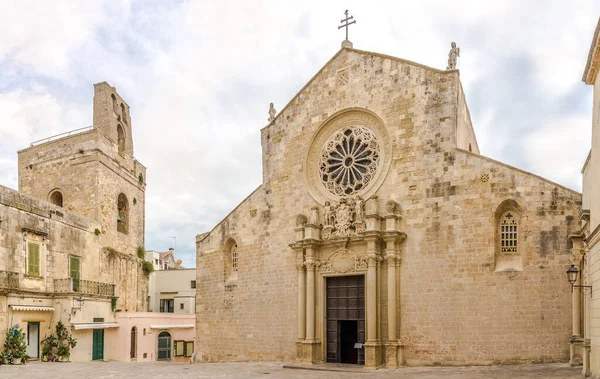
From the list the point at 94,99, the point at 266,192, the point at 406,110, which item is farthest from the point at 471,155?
the point at 94,99

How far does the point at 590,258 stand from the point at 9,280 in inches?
749

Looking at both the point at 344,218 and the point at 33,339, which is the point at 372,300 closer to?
the point at 344,218

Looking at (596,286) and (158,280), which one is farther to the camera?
(158,280)

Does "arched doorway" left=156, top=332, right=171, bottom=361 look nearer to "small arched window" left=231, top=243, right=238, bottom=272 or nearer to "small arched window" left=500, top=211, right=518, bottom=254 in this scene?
"small arched window" left=231, top=243, right=238, bottom=272

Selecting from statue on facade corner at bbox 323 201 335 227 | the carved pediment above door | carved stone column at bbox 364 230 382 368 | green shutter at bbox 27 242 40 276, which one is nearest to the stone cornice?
carved stone column at bbox 364 230 382 368

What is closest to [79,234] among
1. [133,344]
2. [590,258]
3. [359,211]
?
[133,344]

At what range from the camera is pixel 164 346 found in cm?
3322

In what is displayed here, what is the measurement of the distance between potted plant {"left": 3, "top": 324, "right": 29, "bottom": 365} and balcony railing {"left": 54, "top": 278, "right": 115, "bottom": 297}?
10.2 feet

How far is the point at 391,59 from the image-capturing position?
19.6m

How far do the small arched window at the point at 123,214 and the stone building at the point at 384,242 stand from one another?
9.00m

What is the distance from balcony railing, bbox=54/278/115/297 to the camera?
78.7 ft

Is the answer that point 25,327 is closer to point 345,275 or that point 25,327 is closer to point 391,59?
point 345,275

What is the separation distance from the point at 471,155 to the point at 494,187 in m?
1.22

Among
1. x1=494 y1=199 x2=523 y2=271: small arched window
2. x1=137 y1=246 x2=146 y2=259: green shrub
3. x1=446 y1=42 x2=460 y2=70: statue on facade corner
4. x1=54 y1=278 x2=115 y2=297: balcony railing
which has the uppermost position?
x1=446 y1=42 x2=460 y2=70: statue on facade corner
